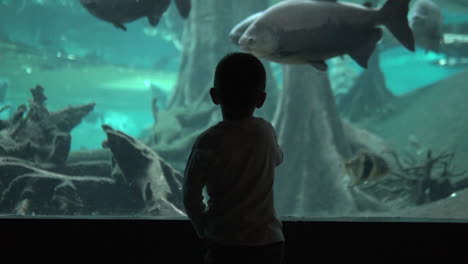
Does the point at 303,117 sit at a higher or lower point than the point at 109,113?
higher

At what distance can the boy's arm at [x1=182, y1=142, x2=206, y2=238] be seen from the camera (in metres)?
1.44

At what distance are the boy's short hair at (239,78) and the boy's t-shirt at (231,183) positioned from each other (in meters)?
0.11

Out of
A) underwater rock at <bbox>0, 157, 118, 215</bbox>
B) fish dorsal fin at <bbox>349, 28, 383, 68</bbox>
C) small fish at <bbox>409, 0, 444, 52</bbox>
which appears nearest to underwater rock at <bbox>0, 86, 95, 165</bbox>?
underwater rock at <bbox>0, 157, 118, 215</bbox>

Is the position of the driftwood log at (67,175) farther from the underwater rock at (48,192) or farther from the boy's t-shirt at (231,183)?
the boy's t-shirt at (231,183)

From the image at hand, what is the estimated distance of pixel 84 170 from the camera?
5668mm

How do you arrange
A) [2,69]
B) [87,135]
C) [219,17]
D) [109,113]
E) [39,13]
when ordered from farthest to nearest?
[109,113] → [87,135] → [2,69] → [39,13] → [219,17]

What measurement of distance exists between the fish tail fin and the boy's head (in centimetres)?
189

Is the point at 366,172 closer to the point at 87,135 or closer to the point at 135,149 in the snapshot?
the point at 135,149

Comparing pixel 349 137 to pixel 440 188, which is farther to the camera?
pixel 349 137

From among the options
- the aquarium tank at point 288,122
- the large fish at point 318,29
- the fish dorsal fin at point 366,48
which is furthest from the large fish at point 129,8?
the fish dorsal fin at point 366,48

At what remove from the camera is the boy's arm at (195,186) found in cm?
144

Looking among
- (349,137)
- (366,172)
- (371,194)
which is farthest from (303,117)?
(366,172)

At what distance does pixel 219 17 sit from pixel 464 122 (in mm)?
6992

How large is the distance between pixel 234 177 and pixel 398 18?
217 cm
